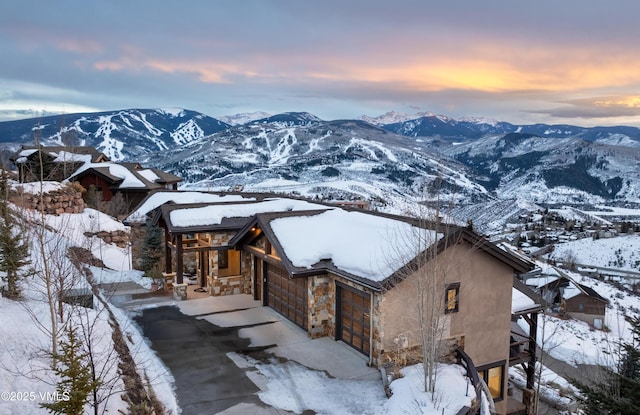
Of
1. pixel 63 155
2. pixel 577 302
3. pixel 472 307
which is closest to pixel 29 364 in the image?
pixel 472 307

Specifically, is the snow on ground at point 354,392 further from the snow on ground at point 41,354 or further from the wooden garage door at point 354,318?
the snow on ground at point 41,354

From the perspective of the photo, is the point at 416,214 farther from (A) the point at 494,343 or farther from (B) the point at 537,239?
(B) the point at 537,239

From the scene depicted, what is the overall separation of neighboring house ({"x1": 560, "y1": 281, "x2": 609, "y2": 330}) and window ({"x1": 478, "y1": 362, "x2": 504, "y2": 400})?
45.2 meters

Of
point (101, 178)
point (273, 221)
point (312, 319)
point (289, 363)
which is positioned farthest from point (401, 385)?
point (101, 178)

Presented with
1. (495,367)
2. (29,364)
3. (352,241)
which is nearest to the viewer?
(29,364)

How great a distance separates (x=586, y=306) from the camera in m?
55.9

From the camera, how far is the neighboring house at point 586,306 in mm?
54969

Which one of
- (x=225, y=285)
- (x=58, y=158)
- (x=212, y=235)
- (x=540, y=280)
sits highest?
(x=58, y=158)

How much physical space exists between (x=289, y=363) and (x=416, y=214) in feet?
19.7

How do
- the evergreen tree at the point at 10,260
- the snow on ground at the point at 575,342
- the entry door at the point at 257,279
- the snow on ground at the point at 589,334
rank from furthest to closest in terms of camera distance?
the snow on ground at the point at 575,342, the snow on ground at the point at 589,334, the entry door at the point at 257,279, the evergreen tree at the point at 10,260

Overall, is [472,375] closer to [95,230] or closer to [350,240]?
[350,240]

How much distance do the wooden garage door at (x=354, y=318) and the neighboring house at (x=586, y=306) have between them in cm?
4896

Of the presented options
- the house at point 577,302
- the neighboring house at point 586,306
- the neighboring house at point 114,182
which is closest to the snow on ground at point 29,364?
the neighboring house at point 114,182

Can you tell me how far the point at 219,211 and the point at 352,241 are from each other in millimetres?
8430
